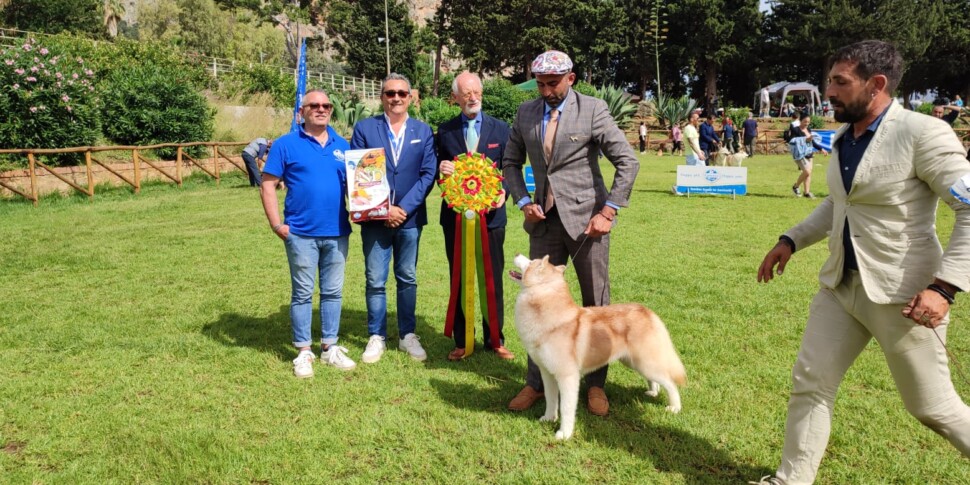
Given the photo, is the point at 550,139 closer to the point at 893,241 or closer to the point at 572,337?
the point at 572,337

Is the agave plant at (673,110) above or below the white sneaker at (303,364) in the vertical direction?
above

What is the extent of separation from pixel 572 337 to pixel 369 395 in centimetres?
168

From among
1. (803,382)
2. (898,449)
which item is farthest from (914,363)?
(898,449)

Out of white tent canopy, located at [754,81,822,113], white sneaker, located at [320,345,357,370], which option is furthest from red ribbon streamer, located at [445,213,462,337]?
white tent canopy, located at [754,81,822,113]

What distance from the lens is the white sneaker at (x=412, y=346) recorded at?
16.9ft

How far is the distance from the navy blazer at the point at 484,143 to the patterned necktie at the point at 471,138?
3 centimetres

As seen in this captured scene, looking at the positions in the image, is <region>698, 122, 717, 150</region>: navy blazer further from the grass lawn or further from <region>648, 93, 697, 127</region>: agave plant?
<region>648, 93, 697, 127</region>: agave plant

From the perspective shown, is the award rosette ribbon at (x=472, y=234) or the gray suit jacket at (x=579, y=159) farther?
the award rosette ribbon at (x=472, y=234)

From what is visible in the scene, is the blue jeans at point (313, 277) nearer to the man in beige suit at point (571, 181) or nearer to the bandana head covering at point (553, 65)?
the man in beige suit at point (571, 181)

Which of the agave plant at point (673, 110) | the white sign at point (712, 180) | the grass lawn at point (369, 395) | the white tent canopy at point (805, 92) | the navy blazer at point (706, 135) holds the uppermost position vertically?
the white tent canopy at point (805, 92)

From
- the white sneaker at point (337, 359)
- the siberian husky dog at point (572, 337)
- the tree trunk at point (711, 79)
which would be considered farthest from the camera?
the tree trunk at point (711, 79)

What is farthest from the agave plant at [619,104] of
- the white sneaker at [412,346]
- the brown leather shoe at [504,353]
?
the white sneaker at [412,346]

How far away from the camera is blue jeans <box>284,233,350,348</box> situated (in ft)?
15.6

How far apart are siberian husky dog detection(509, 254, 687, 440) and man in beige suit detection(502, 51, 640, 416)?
0.36 metres
